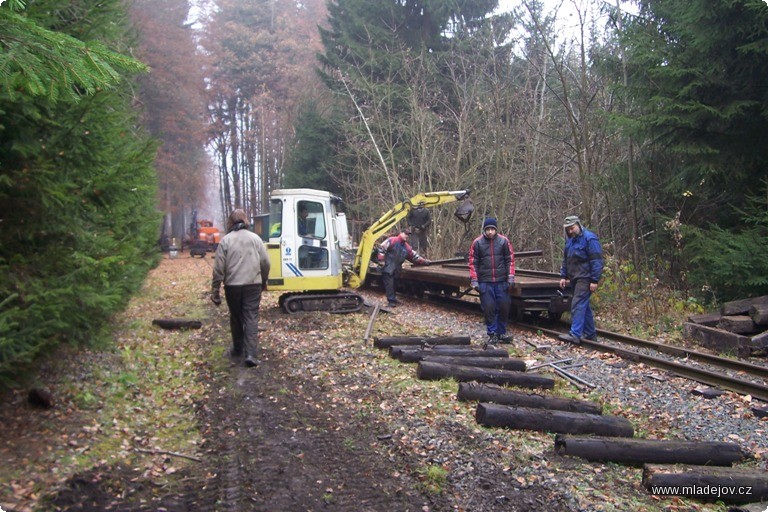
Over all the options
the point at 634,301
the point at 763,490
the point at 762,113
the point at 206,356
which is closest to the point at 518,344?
the point at 634,301

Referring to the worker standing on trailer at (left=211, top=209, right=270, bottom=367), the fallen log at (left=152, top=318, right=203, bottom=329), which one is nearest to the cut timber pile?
the worker standing on trailer at (left=211, top=209, right=270, bottom=367)

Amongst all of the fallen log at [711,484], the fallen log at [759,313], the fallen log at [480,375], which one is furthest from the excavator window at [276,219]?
the fallen log at [711,484]

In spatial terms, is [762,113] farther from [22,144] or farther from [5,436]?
[5,436]

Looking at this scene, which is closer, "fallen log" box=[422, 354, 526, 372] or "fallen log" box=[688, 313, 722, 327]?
"fallen log" box=[422, 354, 526, 372]

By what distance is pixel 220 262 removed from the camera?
8.30m

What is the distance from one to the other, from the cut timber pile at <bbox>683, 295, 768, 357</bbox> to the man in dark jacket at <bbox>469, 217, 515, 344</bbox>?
295 centimetres

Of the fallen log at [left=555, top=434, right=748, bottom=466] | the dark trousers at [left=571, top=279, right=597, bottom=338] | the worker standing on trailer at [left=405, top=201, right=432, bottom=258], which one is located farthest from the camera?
the worker standing on trailer at [left=405, top=201, right=432, bottom=258]

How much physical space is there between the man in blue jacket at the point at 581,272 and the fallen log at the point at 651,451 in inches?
181

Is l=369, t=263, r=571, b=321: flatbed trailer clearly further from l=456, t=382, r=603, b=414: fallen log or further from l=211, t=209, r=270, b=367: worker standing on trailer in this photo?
l=211, t=209, r=270, b=367: worker standing on trailer

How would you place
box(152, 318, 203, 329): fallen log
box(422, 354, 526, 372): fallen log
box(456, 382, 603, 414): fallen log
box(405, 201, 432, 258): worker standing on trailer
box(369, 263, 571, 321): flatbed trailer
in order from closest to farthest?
box(456, 382, 603, 414): fallen log < box(422, 354, 526, 372): fallen log < box(369, 263, 571, 321): flatbed trailer < box(152, 318, 203, 329): fallen log < box(405, 201, 432, 258): worker standing on trailer

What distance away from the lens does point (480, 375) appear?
7289 mm

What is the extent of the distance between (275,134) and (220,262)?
40.3 m

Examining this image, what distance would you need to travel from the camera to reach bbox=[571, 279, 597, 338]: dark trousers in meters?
9.78

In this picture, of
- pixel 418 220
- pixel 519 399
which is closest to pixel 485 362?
pixel 519 399
